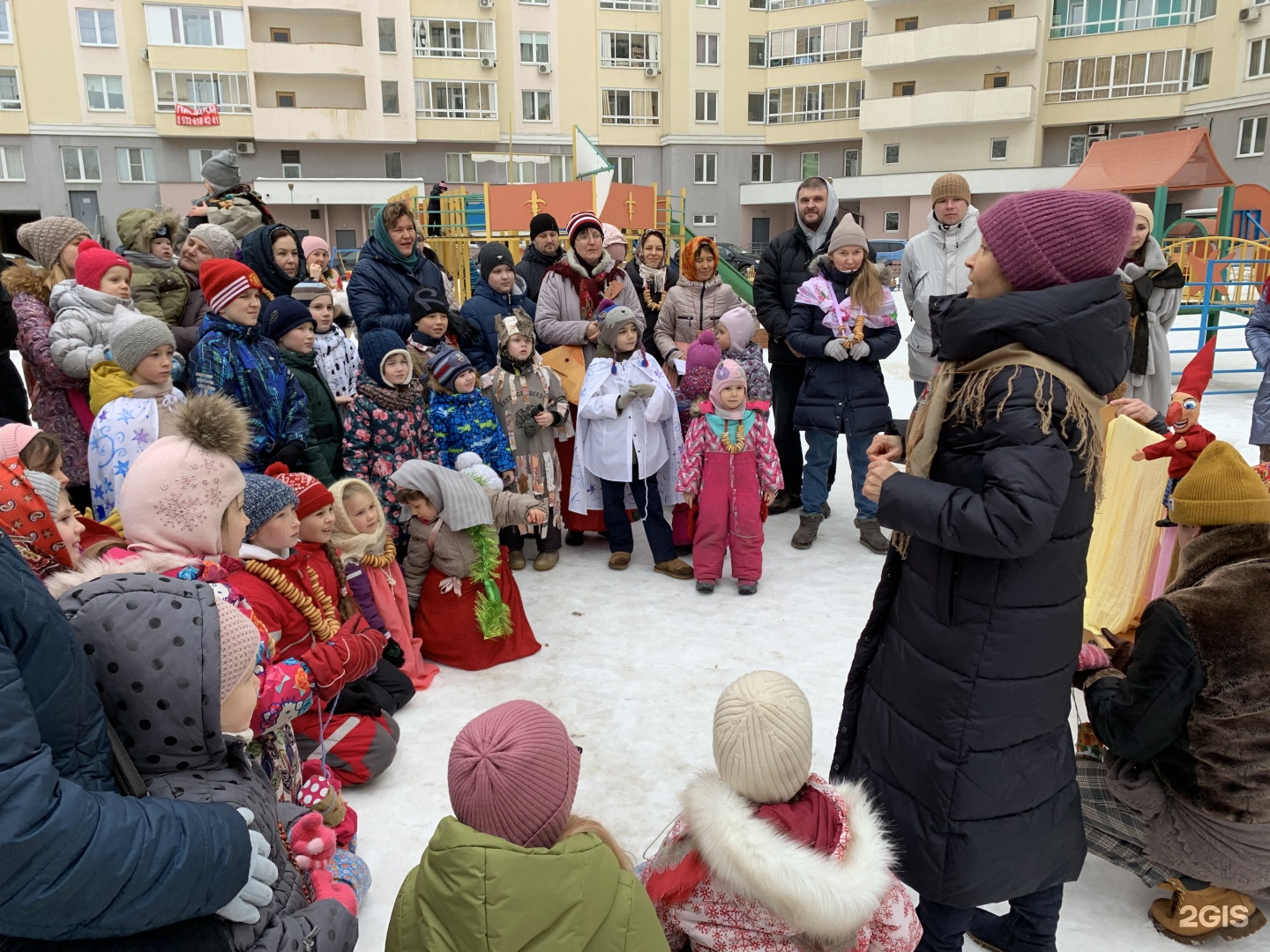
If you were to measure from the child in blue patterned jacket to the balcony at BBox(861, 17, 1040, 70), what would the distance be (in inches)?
1353

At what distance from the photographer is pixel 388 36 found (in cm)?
3259

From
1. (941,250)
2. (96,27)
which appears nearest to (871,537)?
(941,250)

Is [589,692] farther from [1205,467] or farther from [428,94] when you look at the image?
[428,94]

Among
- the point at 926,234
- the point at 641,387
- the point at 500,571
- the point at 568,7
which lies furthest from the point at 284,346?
the point at 568,7

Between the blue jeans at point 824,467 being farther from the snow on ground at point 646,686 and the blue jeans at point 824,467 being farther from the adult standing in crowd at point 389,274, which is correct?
the adult standing in crowd at point 389,274

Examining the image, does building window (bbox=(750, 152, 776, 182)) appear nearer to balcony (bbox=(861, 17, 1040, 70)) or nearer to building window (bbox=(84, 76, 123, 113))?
balcony (bbox=(861, 17, 1040, 70))

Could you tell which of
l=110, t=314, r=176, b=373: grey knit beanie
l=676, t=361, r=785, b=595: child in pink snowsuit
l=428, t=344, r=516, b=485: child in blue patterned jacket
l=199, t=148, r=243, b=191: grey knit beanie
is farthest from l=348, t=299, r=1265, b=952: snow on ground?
l=199, t=148, r=243, b=191: grey knit beanie

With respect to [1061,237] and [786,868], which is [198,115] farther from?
[786,868]

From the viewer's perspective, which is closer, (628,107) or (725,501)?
(725,501)

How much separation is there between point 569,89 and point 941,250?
33.5 meters

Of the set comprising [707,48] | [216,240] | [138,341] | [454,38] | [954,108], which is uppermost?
[707,48]

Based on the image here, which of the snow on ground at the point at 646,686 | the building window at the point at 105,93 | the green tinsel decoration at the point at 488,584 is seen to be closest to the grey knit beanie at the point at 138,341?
the green tinsel decoration at the point at 488,584

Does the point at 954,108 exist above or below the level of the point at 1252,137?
above

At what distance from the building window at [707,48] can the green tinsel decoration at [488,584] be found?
3719cm
